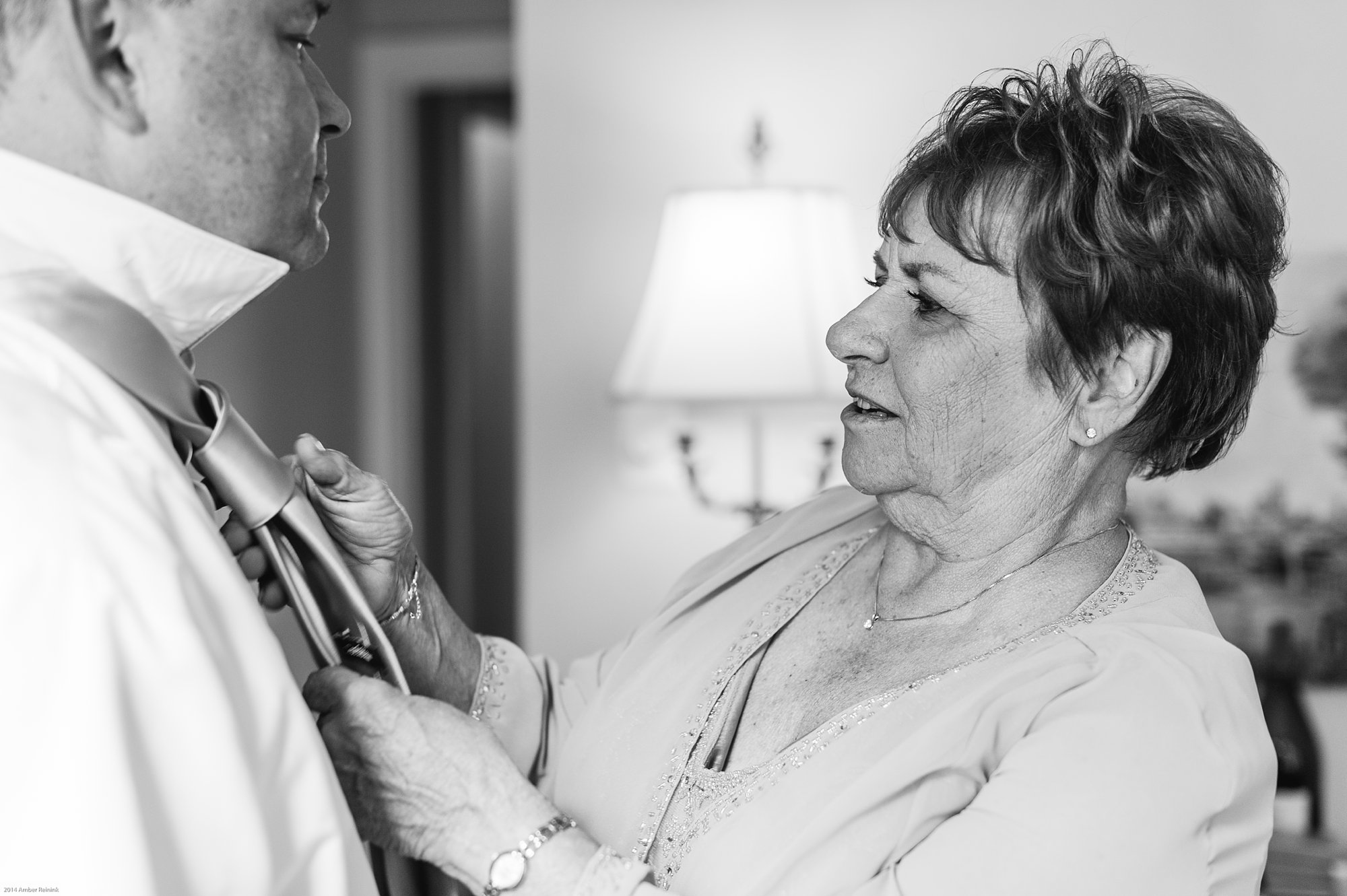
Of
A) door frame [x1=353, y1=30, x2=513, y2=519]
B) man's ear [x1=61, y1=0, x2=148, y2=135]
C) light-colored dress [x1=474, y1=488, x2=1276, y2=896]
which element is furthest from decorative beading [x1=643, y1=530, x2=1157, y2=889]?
door frame [x1=353, y1=30, x2=513, y2=519]

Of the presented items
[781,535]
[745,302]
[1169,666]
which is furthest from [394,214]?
[1169,666]

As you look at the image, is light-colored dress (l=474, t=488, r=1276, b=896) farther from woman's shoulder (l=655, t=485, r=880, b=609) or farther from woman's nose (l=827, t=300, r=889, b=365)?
woman's nose (l=827, t=300, r=889, b=365)

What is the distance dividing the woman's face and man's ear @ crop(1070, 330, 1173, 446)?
20 mm

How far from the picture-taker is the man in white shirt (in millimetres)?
594

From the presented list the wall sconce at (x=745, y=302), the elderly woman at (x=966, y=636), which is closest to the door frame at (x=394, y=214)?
the wall sconce at (x=745, y=302)

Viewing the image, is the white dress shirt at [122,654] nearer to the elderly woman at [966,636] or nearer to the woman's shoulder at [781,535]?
the elderly woman at [966,636]

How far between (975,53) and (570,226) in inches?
36.6

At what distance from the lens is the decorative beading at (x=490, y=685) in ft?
4.44

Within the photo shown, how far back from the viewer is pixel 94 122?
28.1 inches

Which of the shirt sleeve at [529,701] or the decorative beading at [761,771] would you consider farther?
the shirt sleeve at [529,701]

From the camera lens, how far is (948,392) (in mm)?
1213

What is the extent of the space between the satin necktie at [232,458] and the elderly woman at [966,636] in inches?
2.0

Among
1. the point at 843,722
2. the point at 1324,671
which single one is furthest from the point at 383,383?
the point at 843,722

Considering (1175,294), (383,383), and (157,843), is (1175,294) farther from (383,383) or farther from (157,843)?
(383,383)
